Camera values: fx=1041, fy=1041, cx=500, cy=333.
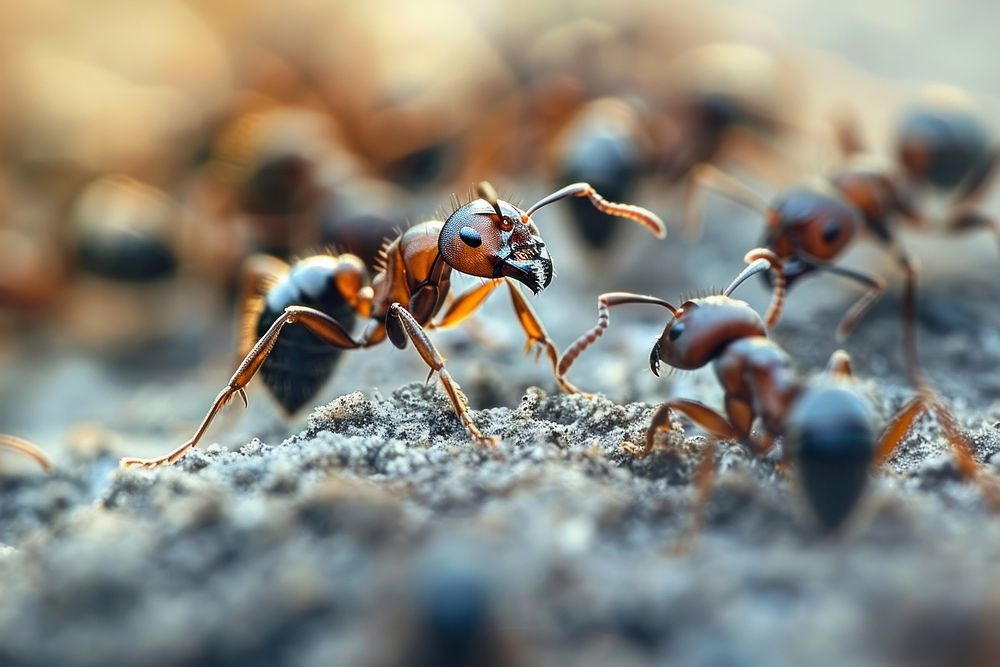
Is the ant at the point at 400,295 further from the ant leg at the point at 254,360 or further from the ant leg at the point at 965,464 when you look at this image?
the ant leg at the point at 965,464

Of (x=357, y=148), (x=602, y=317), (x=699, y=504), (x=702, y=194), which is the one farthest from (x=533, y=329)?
(x=357, y=148)

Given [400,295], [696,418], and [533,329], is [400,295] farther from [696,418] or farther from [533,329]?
[696,418]

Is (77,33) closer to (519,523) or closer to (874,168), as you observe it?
(874,168)

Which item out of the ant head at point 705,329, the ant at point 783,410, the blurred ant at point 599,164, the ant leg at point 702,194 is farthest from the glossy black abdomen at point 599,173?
the ant head at point 705,329

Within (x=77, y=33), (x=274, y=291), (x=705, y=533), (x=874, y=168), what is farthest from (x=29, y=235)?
(x=705, y=533)

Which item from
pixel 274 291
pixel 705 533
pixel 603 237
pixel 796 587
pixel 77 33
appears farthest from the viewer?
pixel 77 33
